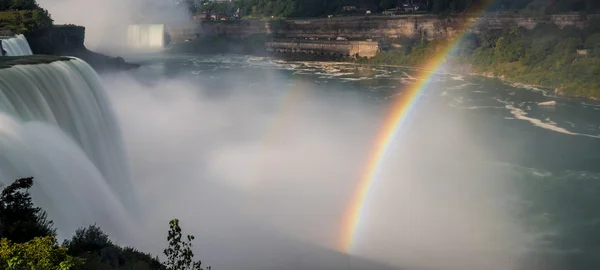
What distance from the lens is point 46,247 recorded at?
5.52 meters

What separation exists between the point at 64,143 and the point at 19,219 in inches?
169

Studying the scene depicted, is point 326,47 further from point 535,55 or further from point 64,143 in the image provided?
point 64,143

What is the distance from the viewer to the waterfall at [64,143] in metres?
9.57

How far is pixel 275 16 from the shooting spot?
292 ft

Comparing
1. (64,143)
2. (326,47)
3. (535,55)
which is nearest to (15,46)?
(64,143)

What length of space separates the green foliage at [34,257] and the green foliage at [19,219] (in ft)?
4.57

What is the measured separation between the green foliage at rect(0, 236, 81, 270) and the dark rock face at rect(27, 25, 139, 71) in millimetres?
31094

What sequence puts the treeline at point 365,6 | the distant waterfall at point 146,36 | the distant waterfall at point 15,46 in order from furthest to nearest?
the distant waterfall at point 146,36 < the treeline at point 365,6 < the distant waterfall at point 15,46

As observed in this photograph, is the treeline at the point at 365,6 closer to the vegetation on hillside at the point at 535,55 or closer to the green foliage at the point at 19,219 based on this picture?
the vegetation on hillside at the point at 535,55

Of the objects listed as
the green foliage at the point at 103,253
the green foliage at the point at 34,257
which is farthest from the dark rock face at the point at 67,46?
the green foliage at the point at 34,257

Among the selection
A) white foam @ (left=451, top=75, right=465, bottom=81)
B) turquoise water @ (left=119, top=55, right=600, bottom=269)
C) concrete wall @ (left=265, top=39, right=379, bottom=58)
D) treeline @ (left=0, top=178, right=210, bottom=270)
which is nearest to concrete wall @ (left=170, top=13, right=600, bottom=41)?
concrete wall @ (left=265, top=39, right=379, bottom=58)

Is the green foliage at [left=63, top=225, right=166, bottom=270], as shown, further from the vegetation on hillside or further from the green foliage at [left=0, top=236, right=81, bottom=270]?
the vegetation on hillside

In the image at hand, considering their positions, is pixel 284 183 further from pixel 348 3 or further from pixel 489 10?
pixel 348 3

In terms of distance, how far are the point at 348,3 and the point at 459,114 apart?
5629 centimetres
